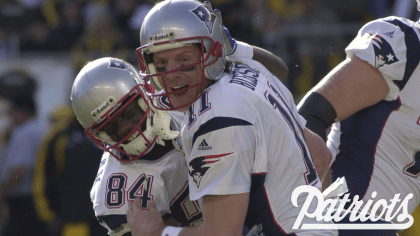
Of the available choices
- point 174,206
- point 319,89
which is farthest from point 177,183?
point 319,89

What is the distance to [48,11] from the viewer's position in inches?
305

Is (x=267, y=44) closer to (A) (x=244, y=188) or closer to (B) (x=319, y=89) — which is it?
(B) (x=319, y=89)

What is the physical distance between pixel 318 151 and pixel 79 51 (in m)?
4.88

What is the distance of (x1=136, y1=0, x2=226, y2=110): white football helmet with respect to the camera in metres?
2.51

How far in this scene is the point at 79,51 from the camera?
7090 mm

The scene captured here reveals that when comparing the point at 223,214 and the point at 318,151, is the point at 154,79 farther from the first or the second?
the point at 318,151

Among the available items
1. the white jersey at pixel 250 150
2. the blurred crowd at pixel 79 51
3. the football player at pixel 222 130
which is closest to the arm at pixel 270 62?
the football player at pixel 222 130

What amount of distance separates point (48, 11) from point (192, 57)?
18.8ft

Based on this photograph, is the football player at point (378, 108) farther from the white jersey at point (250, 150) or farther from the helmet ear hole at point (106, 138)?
the helmet ear hole at point (106, 138)

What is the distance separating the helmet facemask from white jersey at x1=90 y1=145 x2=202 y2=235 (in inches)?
3.1

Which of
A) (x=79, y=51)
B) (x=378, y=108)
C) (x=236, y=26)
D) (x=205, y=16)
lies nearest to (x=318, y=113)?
(x=378, y=108)

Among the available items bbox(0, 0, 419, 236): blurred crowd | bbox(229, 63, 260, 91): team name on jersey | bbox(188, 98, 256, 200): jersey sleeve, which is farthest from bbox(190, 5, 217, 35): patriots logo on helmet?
bbox(0, 0, 419, 236): blurred crowd

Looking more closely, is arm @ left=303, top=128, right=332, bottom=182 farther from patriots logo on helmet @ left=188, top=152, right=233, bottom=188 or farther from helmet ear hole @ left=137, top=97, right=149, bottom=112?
helmet ear hole @ left=137, top=97, right=149, bottom=112

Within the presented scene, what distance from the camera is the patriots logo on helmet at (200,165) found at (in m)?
2.26
